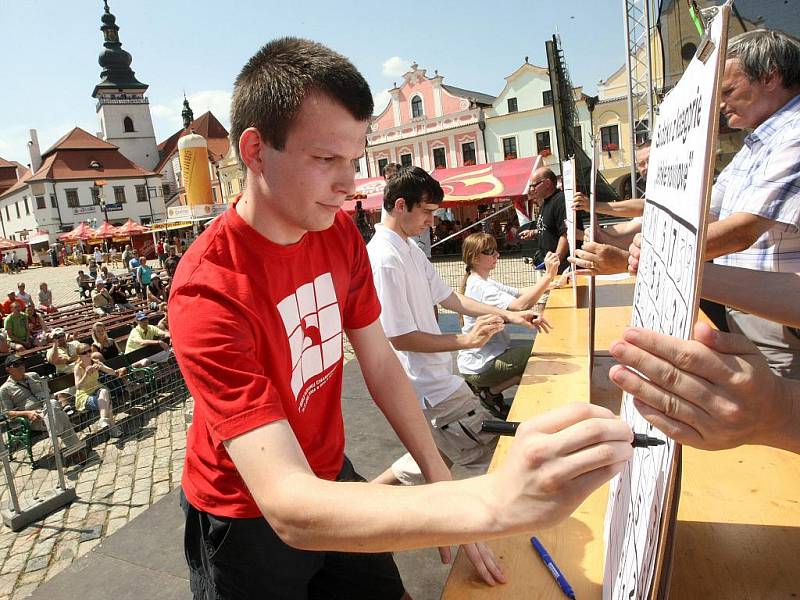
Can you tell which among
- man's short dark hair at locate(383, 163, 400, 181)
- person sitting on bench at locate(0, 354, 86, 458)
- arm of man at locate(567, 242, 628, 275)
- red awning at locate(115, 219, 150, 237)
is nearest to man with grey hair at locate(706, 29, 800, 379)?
arm of man at locate(567, 242, 628, 275)

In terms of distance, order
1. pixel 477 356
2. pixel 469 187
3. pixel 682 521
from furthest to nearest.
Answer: pixel 469 187
pixel 477 356
pixel 682 521

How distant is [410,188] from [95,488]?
3.99 meters

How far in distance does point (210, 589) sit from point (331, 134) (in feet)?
3.77

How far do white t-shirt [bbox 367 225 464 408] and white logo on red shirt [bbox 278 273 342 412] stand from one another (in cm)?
105

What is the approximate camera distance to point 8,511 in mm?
4145

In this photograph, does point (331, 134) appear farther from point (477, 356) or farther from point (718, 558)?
point (477, 356)

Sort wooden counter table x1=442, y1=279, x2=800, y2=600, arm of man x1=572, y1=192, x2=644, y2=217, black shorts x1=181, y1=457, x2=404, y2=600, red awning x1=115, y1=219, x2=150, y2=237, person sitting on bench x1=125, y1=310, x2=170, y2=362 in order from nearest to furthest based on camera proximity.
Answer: wooden counter table x1=442, y1=279, x2=800, y2=600 → black shorts x1=181, y1=457, x2=404, y2=600 → arm of man x1=572, y1=192, x2=644, y2=217 → person sitting on bench x1=125, y1=310, x2=170, y2=362 → red awning x1=115, y1=219, x2=150, y2=237

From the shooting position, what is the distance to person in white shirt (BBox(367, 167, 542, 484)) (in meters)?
2.55

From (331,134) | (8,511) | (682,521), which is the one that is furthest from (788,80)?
(8,511)

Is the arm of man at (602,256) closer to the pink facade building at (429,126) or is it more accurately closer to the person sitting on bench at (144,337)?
the person sitting on bench at (144,337)

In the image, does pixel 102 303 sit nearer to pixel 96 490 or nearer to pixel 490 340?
pixel 96 490

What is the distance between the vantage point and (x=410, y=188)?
2787 mm

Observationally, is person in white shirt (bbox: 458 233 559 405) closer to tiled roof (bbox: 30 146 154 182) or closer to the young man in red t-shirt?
the young man in red t-shirt

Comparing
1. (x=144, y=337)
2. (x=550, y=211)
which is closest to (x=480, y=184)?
(x=550, y=211)
